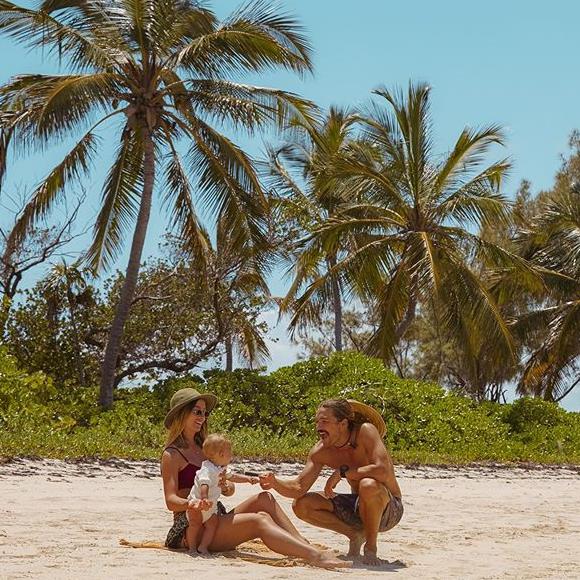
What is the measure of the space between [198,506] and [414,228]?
16631 millimetres

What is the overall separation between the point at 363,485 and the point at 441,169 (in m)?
16.9

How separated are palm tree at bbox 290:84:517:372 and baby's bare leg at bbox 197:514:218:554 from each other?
15.0 metres

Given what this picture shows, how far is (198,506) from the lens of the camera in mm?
5773

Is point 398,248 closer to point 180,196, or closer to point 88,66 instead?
point 180,196

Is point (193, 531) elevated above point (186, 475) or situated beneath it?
situated beneath

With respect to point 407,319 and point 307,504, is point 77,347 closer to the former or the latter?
point 407,319

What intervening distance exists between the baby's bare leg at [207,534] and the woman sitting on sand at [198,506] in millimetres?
32

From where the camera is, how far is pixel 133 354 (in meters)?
21.0

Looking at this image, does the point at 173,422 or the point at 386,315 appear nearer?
the point at 173,422

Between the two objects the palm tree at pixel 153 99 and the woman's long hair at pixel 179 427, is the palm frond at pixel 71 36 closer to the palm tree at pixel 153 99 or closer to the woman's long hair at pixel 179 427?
the palm tree at pixel 153 99

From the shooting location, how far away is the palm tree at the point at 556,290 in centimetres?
2550

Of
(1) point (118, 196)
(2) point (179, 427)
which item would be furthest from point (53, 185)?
(2) point (179, 427)

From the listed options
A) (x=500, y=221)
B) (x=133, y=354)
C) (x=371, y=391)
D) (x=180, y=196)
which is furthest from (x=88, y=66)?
(x=500, y=221)

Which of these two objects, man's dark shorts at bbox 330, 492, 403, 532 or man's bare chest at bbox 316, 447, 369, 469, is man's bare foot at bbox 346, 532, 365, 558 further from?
man's bare chest at bbox 316, 447, 369, 469
